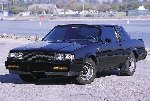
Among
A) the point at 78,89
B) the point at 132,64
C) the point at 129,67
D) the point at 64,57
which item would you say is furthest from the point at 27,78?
the point at 132,64

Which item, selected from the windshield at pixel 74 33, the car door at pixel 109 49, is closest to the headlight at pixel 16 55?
the windshield at pixel 74 33

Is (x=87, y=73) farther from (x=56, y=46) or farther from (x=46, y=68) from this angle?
(x=46, y=68)

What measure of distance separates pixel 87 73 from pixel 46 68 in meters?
1.05

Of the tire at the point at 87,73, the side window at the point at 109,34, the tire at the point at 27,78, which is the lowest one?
the tire at the point at 27,78

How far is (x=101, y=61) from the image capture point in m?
11.8

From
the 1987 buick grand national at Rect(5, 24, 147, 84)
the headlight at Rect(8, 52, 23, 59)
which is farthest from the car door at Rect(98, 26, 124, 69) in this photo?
the headlight at Rect(8, 52, 23, 59)

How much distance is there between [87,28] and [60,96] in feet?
9.86

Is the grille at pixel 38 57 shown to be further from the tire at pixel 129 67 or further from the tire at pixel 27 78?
the tire at pixel 129 67

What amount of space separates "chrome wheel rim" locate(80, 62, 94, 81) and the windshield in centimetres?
90

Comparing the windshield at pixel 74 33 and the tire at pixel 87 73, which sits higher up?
the windshield at pixel 74 33

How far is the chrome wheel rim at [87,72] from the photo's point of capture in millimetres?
11266

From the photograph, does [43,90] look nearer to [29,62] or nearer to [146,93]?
[29,62]

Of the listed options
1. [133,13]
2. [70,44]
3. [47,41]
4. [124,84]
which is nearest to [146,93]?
[124,84]

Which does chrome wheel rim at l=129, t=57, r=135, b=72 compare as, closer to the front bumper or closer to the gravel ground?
the gravel ground
